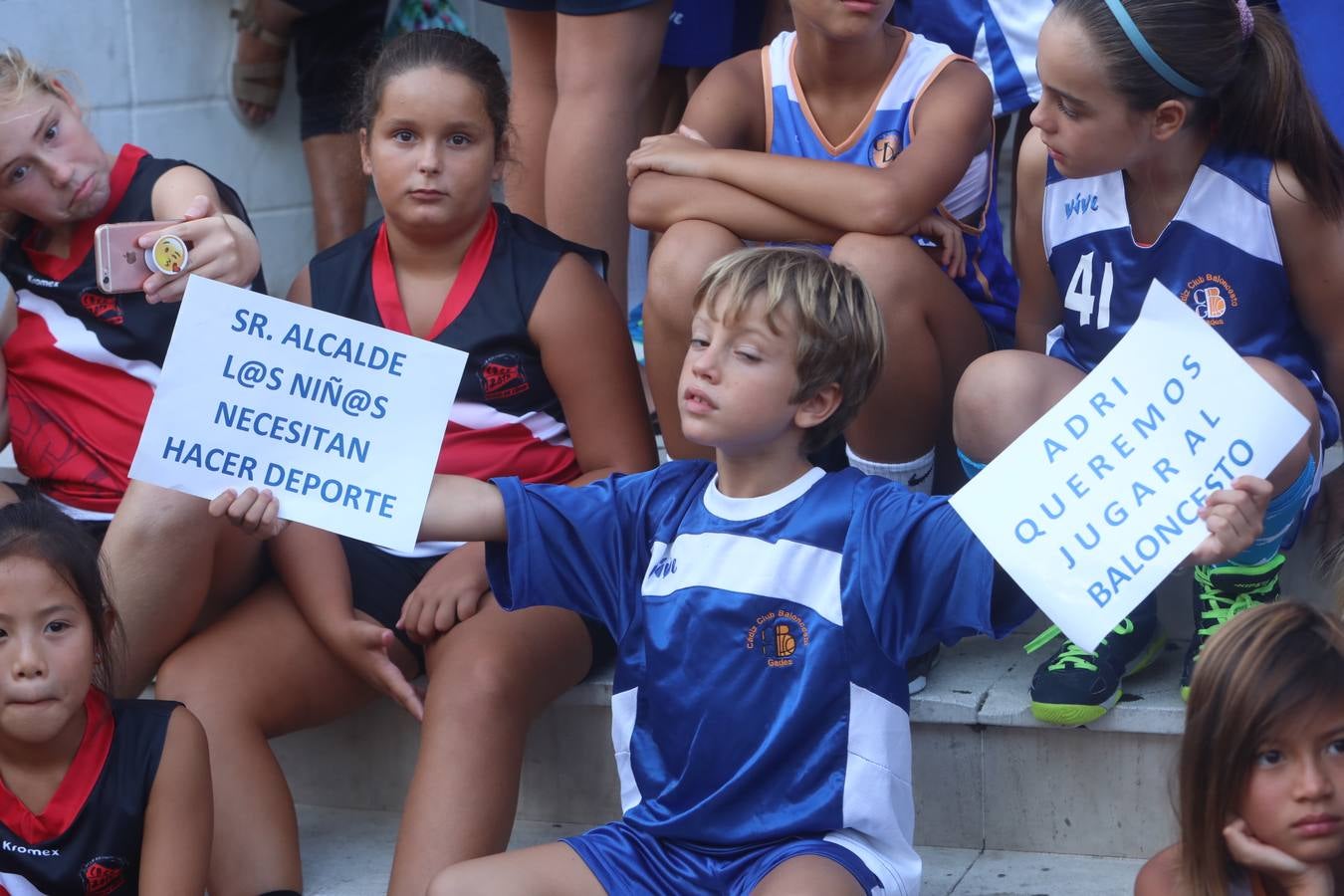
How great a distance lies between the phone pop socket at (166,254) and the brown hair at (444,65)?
1.40ft

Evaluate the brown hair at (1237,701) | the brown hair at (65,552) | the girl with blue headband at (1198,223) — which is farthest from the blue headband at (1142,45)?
the brown hair at (65,552)

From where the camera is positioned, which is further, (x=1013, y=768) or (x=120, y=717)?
(x=1013, y=768)

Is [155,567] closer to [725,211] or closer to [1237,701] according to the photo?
[725,211]

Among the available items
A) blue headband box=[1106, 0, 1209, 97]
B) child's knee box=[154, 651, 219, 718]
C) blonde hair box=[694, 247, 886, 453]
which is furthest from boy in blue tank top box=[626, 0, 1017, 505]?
child's knee box=[154, 651, 219, 718]

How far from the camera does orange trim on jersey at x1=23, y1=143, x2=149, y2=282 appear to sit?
9.31 feet

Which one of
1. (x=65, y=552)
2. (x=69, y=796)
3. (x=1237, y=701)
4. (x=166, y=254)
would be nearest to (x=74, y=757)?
(x=69, y=796)

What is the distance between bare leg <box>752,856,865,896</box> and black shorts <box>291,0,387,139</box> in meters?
2.95

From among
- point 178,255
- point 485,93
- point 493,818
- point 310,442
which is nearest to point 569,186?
point 485,93

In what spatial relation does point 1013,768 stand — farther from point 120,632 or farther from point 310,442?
point 120,632

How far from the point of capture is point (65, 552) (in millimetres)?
2244

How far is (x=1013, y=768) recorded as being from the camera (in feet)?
8.17

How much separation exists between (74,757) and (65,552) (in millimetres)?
274

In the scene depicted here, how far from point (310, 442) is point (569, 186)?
1.08 meters

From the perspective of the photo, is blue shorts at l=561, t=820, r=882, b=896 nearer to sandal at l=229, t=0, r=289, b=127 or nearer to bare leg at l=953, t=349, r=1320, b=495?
bare leg at l=953, t=349, r=1320, b=495
